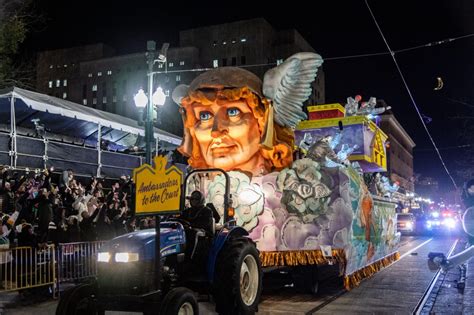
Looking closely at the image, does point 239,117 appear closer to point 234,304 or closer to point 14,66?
point 234,304

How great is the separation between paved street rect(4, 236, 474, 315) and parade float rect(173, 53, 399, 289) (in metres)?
0.48

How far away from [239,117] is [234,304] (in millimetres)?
4730

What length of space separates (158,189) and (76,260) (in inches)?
224

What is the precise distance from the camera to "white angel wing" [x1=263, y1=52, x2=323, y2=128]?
1095 centimetres

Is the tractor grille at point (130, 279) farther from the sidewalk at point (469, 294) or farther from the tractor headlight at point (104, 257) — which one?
the sidewalk at point (469, 294)

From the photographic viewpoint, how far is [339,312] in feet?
28.4

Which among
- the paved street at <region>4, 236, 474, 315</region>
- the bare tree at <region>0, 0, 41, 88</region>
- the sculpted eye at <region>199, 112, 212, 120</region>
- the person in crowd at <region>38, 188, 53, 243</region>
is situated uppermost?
the bare tree at <region>0, 0, 41, 88</region>

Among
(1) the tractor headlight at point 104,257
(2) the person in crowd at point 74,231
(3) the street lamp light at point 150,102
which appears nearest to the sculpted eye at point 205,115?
(3) the street lamp light at point 150,102

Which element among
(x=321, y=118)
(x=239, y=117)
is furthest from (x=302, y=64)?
(x=321, y=118)

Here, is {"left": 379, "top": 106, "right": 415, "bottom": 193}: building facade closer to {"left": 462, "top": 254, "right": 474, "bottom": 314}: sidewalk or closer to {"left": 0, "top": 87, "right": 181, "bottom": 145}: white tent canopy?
{"left": 0, "top": 87, "right": 181, "bottom": 145}: white tent canopy

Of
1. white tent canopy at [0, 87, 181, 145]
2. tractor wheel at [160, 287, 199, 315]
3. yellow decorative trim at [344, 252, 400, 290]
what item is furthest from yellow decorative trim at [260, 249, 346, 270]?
white tent canopy at [0, 87, 181, 145]

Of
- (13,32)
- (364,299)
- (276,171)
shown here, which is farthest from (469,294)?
(13,32)

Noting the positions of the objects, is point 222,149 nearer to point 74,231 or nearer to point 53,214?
point 74,231

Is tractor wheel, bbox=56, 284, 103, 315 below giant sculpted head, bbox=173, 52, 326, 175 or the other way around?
below
